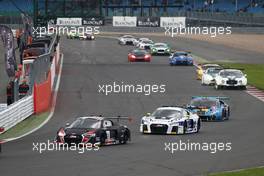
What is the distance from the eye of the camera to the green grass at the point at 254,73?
54109 mm

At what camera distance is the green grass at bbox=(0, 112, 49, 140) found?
29508 millimetres

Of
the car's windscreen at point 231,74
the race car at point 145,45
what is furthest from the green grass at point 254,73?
the race car at point 145,45

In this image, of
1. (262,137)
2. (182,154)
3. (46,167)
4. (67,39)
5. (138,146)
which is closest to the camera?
(46,167)

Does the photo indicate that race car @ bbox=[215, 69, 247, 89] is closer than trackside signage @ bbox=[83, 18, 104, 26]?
Yes

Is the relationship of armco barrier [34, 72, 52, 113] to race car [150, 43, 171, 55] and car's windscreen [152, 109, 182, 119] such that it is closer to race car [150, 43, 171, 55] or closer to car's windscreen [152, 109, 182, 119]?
car's windscreen [152, 109, 182, 119]

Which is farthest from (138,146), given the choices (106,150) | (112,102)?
(112,102)

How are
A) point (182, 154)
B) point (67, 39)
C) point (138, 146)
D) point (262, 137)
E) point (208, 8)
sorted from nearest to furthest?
point (182, 154) → point (138, 146) → point (262, 137) → point (67, 39) → point (208, 8)

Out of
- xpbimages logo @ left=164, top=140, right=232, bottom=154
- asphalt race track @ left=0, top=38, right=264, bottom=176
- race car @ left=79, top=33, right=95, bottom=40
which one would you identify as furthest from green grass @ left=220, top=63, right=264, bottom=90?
race car @ left=79, top=33, right=95, bottom=40

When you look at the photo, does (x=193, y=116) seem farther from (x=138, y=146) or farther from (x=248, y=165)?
(x=248, y=165)

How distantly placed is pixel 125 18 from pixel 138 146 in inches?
2804

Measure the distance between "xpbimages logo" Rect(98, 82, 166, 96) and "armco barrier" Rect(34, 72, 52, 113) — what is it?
664 cm

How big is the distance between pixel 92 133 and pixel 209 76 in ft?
93.2

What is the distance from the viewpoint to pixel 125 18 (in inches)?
3780

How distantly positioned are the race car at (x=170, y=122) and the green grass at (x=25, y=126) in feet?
13.6
